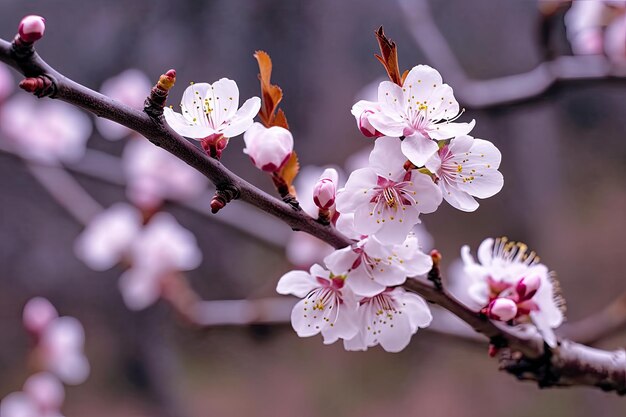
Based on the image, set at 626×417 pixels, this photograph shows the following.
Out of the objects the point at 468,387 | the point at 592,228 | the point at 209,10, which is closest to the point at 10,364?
the point at 209,10

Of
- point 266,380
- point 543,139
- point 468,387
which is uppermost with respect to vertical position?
point 543,139

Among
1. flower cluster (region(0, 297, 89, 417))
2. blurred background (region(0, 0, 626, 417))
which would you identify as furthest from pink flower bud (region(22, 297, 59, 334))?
blurred background (region(0, 0, 626, 417))

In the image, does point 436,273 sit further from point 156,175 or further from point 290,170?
point 156,175

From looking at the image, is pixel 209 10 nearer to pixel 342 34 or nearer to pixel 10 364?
pixel 342 34

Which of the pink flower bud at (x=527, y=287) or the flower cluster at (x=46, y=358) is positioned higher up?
the pink flower bud at (x=527, y=287)

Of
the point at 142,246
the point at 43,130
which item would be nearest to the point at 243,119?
the point at 142,246

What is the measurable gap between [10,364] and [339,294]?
1.83 meters

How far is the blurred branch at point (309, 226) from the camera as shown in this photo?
366 millimetres

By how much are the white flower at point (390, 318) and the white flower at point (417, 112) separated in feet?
0.44

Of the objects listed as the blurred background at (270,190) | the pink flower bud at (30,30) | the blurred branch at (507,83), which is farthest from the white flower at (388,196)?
the blurred background at (270,190)

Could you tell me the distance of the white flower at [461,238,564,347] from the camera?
525 millimetres

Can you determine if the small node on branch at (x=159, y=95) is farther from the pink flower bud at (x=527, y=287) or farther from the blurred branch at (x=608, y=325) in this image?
the blurred branch at (x=608, y=325)

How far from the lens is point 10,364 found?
1939mm

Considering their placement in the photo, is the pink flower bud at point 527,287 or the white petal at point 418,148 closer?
the white petal at point 418,148
